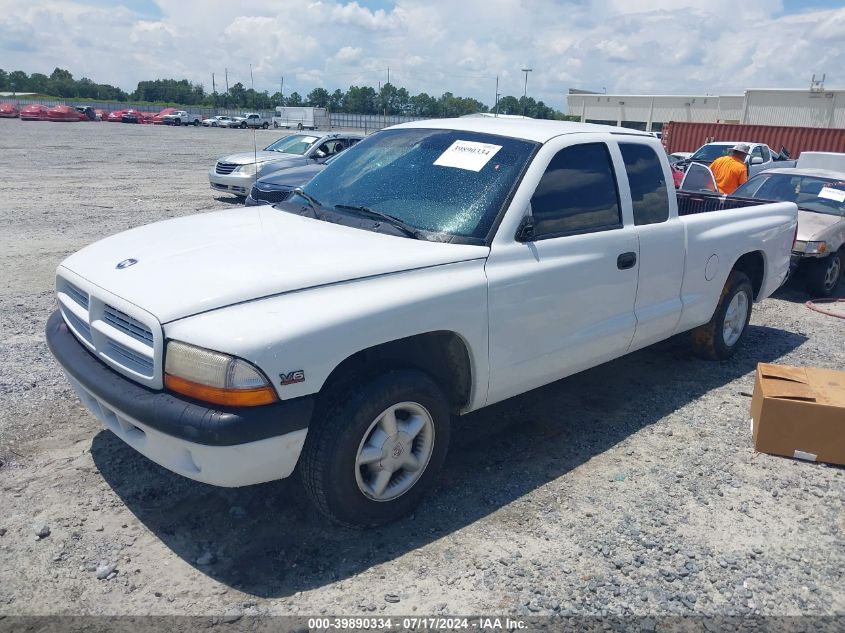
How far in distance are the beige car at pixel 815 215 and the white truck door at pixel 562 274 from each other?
16.1 ft

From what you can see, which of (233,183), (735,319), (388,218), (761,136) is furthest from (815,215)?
(761,136)

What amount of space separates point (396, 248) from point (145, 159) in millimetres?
25292

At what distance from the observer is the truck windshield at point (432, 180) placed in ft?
12.0

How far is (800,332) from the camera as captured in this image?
7.14 metres

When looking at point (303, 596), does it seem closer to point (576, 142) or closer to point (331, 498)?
point (331, 498)

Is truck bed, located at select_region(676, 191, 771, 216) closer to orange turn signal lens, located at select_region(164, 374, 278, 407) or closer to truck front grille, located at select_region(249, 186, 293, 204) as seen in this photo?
orange turn signal lens, located at select_region(164, 374, 278, 407)

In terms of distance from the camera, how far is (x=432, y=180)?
388cm

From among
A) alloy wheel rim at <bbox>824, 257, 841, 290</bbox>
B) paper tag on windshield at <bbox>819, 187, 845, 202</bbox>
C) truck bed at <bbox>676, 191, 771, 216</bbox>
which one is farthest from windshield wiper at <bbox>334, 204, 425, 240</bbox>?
paper tag on windshield at <bbox>819, 187, 845, 202</bbox>

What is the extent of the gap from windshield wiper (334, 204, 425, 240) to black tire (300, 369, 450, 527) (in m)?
0.77

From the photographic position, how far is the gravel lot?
9.59 ft

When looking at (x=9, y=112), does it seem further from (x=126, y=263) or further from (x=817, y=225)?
(x=126, y=263)

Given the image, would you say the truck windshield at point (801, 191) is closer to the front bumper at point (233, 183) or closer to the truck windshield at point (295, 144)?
the truck windshield at point (295, 144)

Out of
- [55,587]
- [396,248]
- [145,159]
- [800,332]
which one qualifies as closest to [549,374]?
[396,248]

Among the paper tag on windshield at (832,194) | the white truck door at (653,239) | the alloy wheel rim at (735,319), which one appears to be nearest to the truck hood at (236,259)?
the white truck door at (653,239)
